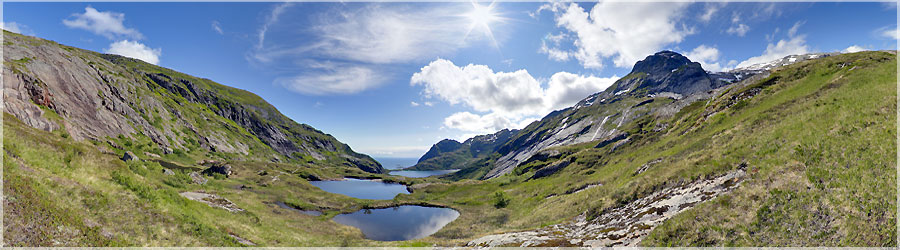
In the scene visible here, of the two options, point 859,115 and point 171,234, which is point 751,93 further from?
point 171,234

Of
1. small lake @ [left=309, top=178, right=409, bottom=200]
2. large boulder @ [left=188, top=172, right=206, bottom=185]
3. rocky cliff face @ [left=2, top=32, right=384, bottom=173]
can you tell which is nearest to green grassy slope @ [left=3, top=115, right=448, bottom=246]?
large boulder @ [left=188, top=172, right=206, bottom=185]

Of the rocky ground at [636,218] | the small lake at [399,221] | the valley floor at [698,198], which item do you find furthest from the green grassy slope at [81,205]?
the small lake at [399,221]

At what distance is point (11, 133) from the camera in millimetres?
18219

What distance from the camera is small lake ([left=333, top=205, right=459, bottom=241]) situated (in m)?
51.2

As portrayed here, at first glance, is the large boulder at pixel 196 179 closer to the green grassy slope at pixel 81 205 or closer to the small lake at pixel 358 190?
the green grassy slope at pixel 81 205

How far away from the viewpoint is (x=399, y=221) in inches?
2437

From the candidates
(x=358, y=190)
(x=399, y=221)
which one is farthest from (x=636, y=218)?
(x=358, y=190)

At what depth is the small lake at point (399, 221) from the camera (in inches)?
2015

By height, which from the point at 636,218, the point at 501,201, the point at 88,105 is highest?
the point at 88,105

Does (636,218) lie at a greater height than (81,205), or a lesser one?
lesser

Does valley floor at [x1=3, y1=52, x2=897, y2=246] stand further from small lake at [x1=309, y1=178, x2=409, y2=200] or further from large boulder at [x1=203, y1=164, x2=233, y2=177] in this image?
small lake at [x1=309, y1=178, x2=409, y2=200]

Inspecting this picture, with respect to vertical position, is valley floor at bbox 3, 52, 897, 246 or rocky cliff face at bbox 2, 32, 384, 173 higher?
rocky cliff face at bbox 2, 32, 384, 173

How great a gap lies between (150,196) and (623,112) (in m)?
216

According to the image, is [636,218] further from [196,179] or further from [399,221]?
[196,179]
